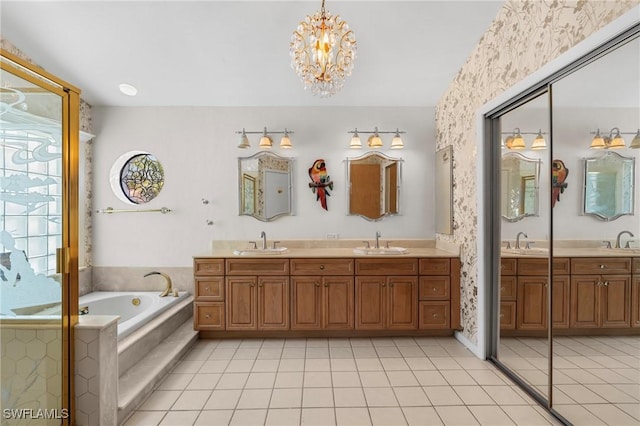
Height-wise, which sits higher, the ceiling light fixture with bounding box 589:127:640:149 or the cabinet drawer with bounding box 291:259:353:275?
the ceiling light fixture with bounding box 589:127:640:149

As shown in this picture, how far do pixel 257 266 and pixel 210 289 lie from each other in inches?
21.5

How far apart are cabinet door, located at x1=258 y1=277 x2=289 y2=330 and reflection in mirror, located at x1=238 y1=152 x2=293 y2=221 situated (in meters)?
0.91

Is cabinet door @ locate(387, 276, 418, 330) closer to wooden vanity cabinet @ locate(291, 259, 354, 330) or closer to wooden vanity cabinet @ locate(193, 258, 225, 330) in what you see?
wooden vanity cabinet @ locate(291, 259, 354, 330)

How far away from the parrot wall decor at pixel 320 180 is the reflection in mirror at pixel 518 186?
193 centimetres

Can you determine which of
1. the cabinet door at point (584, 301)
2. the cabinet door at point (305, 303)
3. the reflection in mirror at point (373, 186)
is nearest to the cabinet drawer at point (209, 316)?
the cabinet door at point (305, 303)

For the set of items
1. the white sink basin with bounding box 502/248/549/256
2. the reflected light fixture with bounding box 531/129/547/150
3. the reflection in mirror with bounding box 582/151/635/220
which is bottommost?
the white sink basin with bounding box 502/248/549/256

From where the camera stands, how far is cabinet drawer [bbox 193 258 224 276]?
3405 mm

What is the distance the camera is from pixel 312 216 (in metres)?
4.05

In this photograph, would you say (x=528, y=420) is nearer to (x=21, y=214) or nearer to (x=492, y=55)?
(x=492, y=55)

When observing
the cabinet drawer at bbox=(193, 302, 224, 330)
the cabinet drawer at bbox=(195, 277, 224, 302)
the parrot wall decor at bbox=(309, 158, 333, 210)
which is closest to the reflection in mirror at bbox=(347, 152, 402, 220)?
the parrot wall decor at bbox=(309, 158, 333, 210)

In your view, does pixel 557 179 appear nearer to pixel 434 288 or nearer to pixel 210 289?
pixel 434 288

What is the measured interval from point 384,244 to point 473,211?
1.17 metres

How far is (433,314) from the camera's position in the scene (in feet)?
11.3

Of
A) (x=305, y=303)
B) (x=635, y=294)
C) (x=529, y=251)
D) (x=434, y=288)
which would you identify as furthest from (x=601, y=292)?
(x=305, y=303)
